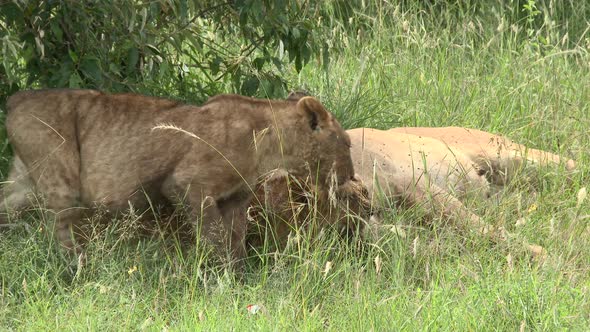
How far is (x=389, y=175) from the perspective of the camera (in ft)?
20.5

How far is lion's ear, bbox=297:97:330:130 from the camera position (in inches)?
215

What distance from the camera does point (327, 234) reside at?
5.46 metres

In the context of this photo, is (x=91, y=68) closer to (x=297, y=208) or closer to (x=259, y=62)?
(x=259, y=62)

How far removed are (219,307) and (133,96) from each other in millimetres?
1424

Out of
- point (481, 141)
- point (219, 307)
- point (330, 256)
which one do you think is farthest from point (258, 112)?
point (481, 141)

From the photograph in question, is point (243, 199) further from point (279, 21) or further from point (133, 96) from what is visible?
point (279, 21)

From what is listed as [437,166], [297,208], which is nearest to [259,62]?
[437,166]

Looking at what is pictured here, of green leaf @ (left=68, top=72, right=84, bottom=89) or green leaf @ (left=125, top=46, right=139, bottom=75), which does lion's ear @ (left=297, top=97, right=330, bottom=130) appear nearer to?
green leaf @ (left=125, top=46, right=139, bottom=75)

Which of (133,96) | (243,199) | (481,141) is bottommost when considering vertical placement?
(481,141)

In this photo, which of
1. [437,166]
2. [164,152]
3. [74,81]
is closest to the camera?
[164,152]

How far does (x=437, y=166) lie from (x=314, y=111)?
1.31 metres

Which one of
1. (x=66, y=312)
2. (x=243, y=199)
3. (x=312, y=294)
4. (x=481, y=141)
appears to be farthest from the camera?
(x=481, y=141)

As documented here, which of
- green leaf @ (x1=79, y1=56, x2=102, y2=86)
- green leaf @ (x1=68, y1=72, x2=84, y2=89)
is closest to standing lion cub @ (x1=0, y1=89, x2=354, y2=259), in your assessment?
green leaf @ (x1=68, y1=72, x2=84, y2=89)

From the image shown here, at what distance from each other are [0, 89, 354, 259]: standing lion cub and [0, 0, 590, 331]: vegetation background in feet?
0.58
